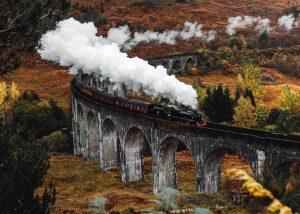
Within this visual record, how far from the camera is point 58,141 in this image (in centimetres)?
7619

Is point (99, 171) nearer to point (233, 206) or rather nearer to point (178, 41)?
A: point (233, 206)

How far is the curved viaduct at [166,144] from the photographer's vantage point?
1355 inches

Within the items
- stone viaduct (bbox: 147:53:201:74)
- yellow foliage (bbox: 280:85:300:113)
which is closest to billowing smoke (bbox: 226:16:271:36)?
stone viaduct (bbox: 147:53:201:74)

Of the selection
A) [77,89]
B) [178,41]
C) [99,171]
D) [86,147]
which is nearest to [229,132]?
[99,171]

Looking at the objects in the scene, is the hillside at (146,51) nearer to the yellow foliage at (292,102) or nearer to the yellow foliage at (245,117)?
the yellow foliage at (292,102)

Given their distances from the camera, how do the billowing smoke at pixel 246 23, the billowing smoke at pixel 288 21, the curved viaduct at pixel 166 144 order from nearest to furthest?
the curved viaduct at pixel 166 144 < the billowing smoke at pixel 288 21 < the billowing smoke at pixel 246 23

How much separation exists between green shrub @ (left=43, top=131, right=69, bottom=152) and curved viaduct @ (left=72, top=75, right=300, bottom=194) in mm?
5538

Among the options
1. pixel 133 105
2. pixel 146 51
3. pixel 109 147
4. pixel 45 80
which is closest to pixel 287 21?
pixel 146 51

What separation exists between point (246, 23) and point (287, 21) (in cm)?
1760

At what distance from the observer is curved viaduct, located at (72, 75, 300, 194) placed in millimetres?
34406

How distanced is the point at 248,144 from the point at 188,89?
17338mm

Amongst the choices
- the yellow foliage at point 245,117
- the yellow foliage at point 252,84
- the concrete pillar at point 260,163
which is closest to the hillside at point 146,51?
the yellow foliage at point 252,84

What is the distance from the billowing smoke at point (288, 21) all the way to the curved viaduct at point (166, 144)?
13384 cm

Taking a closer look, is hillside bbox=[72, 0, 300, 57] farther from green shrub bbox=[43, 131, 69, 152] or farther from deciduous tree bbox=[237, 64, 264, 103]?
green shrub bbox=[43, 131, 69, 152]
